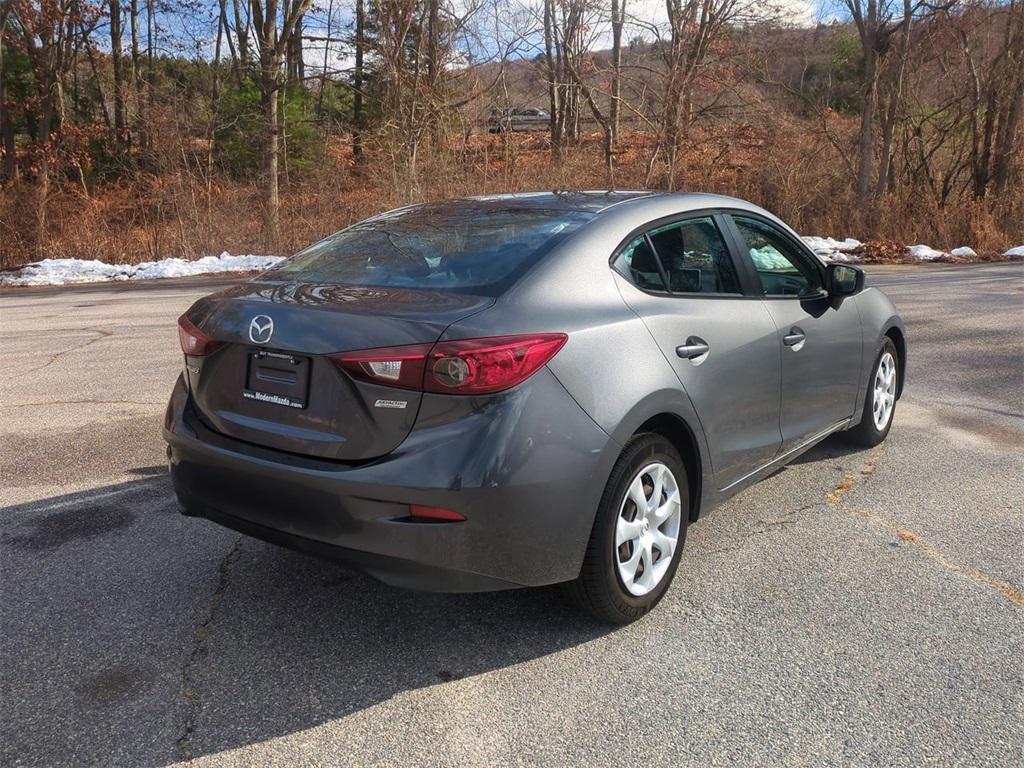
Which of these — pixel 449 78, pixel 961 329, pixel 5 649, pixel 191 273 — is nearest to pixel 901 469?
pixel 5 649

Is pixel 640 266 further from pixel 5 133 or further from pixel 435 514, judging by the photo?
pixel 5 133

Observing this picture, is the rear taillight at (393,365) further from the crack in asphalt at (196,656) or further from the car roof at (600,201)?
the car roof at (600,201)

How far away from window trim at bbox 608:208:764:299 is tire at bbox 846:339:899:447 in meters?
1.61

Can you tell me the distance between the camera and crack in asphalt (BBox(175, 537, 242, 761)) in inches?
103

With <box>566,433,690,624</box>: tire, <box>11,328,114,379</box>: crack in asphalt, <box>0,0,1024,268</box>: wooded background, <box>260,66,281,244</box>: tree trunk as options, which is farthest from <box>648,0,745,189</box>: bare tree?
<box>566,433,690,624</box>: tire

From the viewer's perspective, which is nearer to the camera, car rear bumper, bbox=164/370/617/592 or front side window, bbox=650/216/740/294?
car rear bumper, bbox=164/370/617/592

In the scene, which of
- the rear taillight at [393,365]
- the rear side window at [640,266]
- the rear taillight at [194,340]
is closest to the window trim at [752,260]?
the rear side window at [640,266]

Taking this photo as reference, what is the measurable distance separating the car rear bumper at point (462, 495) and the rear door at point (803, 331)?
5.20 feet

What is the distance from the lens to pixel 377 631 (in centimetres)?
327

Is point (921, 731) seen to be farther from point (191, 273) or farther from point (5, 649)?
point (191, 273)

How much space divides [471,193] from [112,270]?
8.66m

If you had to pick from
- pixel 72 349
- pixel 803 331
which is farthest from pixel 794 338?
pixel 72 349

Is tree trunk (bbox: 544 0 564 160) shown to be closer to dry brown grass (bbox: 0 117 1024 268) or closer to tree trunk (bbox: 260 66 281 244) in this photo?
dry brown grass (bbox: 0 117 1024 268)

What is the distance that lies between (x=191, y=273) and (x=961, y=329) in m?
14.8
